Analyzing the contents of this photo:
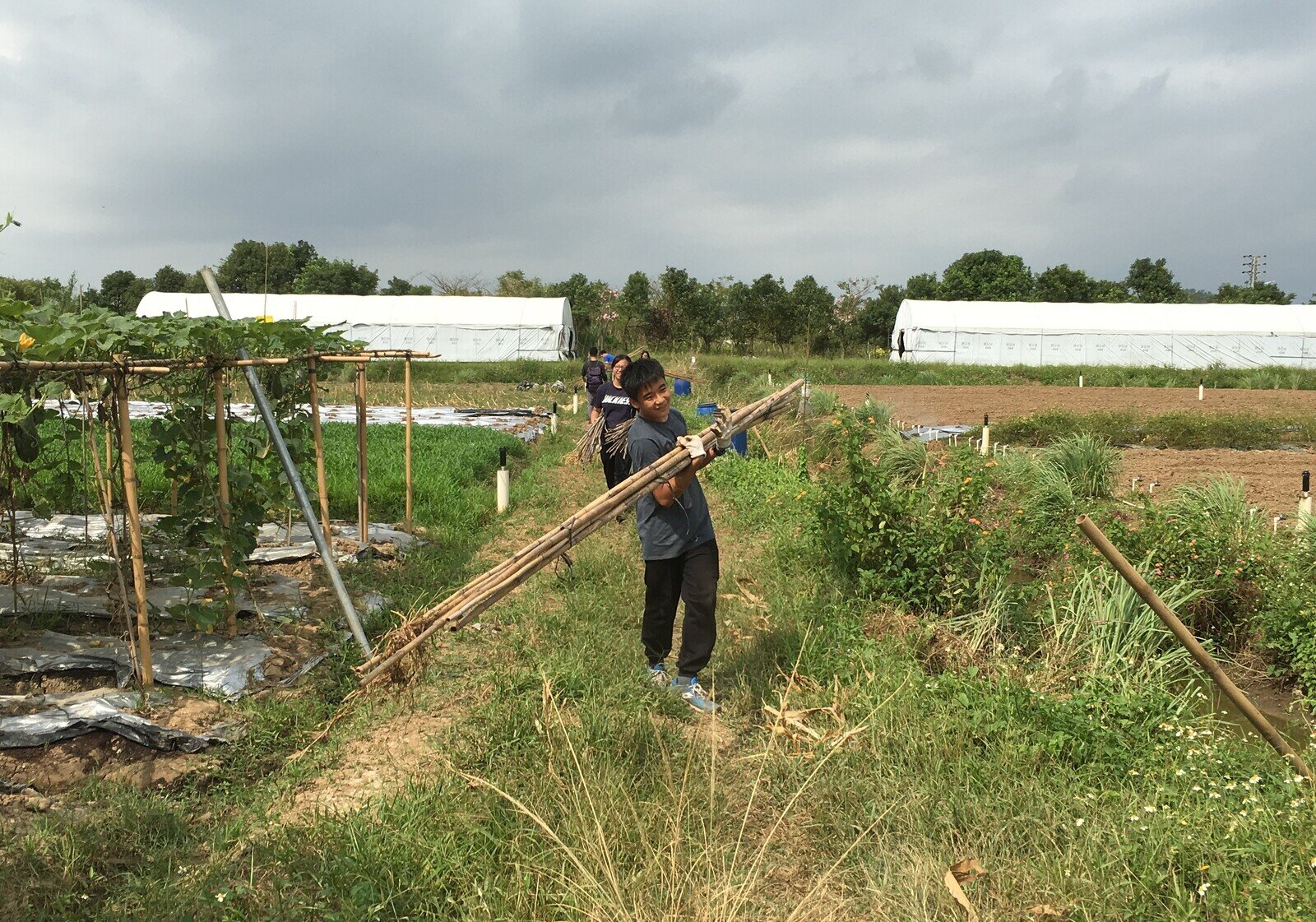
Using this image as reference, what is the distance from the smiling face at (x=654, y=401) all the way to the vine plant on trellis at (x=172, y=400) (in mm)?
2214

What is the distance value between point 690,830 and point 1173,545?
14.3 feet

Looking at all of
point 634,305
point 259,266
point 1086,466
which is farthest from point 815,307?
point 1086,466

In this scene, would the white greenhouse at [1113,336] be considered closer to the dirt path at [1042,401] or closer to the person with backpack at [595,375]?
the dirt path at [1042,401]

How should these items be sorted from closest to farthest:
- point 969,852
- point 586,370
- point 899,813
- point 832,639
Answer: point 969,852
point 899,813
point 832,639
point 586,370

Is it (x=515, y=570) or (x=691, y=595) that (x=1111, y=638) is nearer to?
(x=691, y=595)

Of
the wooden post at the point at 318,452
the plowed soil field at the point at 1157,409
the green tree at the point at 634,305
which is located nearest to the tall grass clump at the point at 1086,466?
the plowed soil field at the point at 1157,409

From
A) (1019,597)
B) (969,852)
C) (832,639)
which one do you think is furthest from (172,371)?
(1019,597)

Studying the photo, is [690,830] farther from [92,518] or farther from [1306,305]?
[1306,305]

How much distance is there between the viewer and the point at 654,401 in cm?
439

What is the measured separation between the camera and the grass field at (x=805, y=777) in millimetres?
2785

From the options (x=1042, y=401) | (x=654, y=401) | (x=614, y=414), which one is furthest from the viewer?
(x=1042, y=401)

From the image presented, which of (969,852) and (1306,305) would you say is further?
(1306,305)

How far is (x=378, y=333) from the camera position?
116 ft

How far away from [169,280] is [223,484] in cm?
4652
